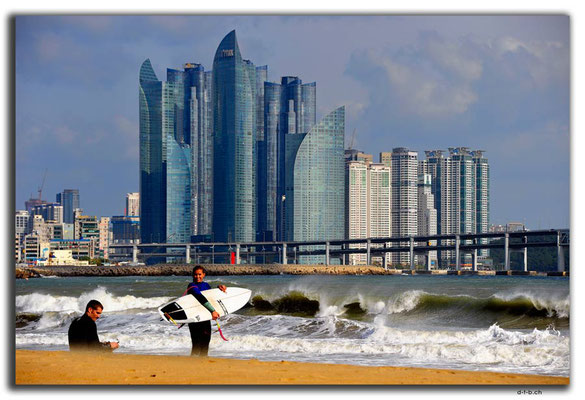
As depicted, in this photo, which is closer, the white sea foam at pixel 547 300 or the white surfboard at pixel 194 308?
the white surfboard at pixel 194 308

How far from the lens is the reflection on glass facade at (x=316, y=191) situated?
49000 mm

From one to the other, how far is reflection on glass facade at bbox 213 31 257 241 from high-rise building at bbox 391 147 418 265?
39.8ft

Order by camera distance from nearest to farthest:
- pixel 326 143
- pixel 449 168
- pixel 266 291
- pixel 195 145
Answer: pixel 266 291
pixel 449 168
pixel 326 143
pixel 195 145

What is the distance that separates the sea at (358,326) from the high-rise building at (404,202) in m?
21.4

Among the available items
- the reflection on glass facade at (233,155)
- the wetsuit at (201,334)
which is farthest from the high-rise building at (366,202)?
the wetsuit at (201,334)

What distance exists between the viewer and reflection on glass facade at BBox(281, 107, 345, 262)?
1929 inches

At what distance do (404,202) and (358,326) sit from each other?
1301 inches

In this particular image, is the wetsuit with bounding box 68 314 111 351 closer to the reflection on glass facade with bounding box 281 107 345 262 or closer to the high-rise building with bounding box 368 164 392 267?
the high-rise building with bounding box 368 164 392 267

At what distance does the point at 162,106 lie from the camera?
81062 mm

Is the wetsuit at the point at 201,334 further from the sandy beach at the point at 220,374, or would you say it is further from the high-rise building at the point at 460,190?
the high-rise building at the point at 460,190

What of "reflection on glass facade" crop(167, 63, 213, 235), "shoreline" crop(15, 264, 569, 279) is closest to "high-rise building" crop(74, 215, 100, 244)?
"shoreline" crop(15, 264, 569, 279)
